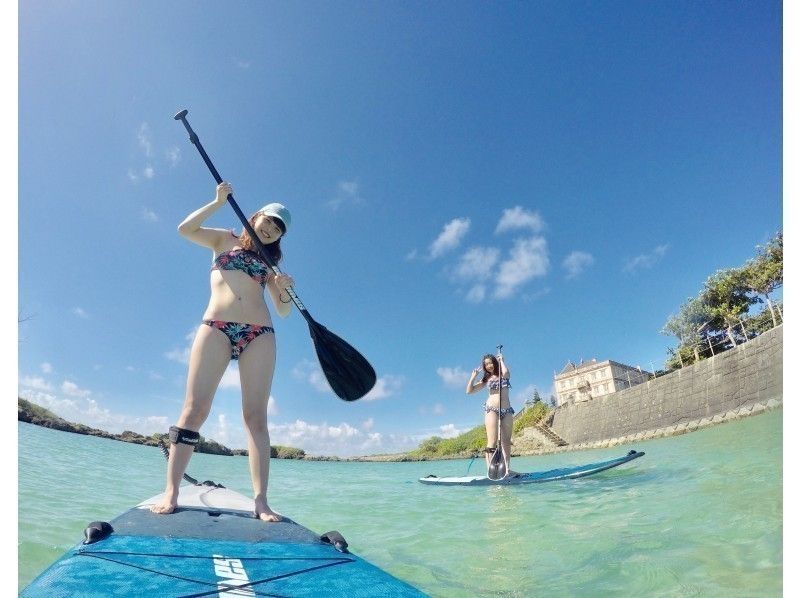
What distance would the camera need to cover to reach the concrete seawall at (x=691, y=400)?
57.4 feet

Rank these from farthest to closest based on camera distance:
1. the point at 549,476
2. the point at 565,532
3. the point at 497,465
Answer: the point at 497,465
the point at 549,476
the point at 565,532

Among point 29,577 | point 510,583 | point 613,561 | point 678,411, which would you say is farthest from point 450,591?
point 678,411

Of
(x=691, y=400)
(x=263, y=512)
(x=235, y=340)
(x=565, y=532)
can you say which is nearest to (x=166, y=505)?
(x=263, y=512)

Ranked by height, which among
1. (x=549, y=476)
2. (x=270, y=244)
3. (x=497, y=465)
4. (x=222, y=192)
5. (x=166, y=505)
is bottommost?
(x=549, y=476)

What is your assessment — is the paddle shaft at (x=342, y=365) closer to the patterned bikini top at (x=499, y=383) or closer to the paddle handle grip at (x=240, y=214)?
the paddle handle grip at (x=240, y=214)

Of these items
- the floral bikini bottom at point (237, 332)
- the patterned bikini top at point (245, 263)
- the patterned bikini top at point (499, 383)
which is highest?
the patterned bikini top at point (245, 263)

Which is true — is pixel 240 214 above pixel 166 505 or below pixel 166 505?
above

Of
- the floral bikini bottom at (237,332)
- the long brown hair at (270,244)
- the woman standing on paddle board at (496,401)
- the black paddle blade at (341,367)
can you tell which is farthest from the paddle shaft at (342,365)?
the woman standing on paddle board at (496,401)

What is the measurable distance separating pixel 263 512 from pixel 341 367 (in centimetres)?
129

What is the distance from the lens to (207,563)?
1.83 meters

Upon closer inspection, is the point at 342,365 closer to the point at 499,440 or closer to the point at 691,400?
the point at 499,440

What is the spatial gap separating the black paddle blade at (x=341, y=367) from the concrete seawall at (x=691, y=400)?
19542mm

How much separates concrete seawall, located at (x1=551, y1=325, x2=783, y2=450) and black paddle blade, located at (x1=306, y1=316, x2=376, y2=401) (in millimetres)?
19542
